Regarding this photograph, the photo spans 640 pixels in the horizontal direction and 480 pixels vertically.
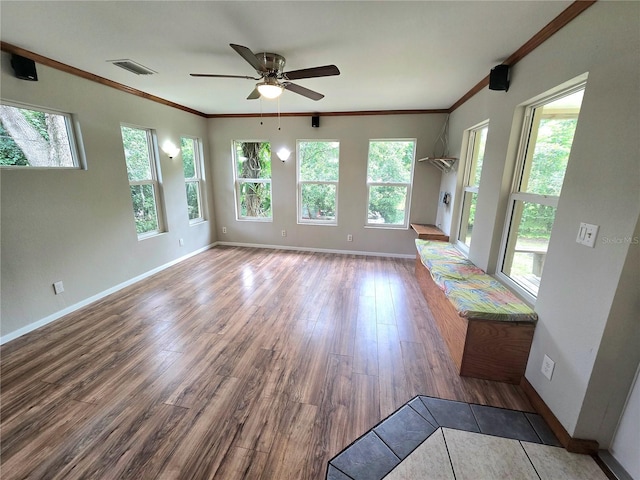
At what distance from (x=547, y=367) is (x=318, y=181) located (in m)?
3.89

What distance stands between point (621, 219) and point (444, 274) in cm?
138

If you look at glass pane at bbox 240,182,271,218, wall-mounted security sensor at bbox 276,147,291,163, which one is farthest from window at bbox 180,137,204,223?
wall-mounted security sensor at bbox 276,147,291,163

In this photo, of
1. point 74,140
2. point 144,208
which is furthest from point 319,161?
point 74,140

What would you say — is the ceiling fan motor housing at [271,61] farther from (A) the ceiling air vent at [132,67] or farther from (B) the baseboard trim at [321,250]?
(B) the baseboard trim at [321,250]

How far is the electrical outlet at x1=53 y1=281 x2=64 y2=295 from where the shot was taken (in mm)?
2660

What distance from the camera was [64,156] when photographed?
8.90 ft

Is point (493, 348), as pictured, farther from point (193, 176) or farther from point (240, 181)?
point (193, 176)

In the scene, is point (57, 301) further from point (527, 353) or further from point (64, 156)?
point (527, 353)

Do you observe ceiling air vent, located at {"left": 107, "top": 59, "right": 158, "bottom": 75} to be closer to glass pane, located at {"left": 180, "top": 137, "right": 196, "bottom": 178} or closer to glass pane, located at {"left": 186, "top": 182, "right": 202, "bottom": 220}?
glass pane, located at {"left": 180, "top": 137, "right": 196, "bottom": 178}

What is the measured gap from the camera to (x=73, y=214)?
2.77 meters

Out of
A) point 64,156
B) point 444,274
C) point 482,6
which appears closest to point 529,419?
point 444,274

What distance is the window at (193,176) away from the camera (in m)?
4.49

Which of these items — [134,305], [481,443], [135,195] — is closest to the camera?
[481,443]

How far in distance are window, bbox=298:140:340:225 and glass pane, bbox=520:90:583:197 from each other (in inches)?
115
